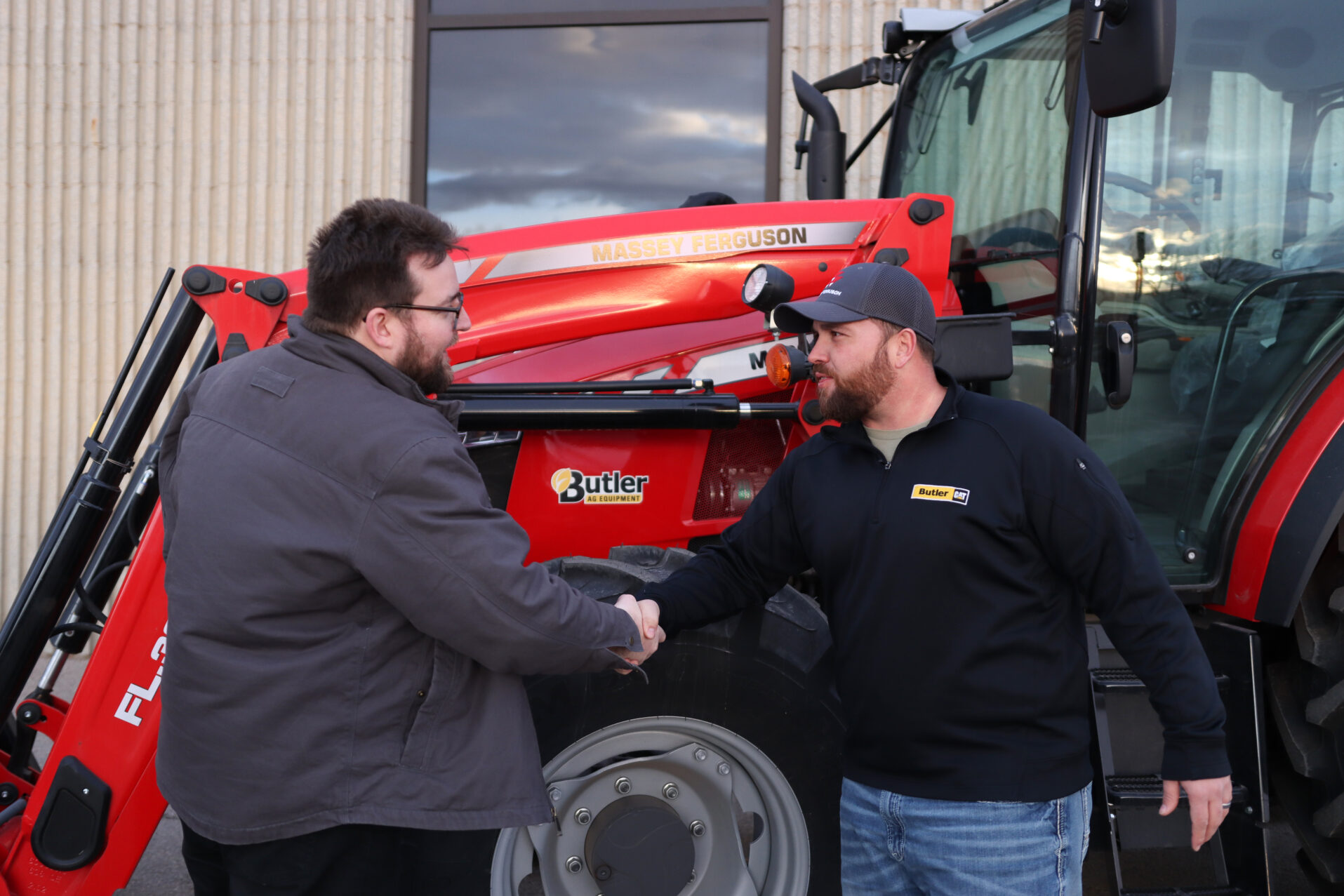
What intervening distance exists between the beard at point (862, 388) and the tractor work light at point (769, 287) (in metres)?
0.41

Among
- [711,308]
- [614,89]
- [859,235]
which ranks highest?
[614,89]

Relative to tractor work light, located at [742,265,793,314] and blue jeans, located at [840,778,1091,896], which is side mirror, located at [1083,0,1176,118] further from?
blue jeans, located at [840,778,1091,896]

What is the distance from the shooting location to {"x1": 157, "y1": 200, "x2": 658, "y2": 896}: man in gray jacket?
1.56 metres

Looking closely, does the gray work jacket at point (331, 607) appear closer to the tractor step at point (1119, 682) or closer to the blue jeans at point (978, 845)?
the blue jeans at point (978, 845)

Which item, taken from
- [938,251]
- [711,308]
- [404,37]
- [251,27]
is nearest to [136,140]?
[251,27]

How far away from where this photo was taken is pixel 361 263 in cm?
171

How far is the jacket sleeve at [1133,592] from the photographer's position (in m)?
1.84

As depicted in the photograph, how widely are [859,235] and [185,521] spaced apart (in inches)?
71.9

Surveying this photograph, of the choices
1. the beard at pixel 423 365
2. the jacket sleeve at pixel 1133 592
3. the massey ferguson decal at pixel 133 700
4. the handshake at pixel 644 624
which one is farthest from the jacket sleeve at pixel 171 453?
the jacket sleeve at pixel 1133 592

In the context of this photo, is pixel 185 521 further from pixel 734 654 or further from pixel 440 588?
pixel 734 654

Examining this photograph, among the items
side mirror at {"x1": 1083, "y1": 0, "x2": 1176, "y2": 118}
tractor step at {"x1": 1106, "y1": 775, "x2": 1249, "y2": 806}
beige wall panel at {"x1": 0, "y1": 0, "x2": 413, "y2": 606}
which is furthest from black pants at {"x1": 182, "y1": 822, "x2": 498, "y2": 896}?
beige wall panel at {"x1": 0, "y1": 0, "x2": 413, "y2": 606}

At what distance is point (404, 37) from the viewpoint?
612 cm

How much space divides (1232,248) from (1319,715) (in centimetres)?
123

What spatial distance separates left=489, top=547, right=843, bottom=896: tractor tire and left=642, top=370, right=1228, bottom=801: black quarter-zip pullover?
0.43 metres
